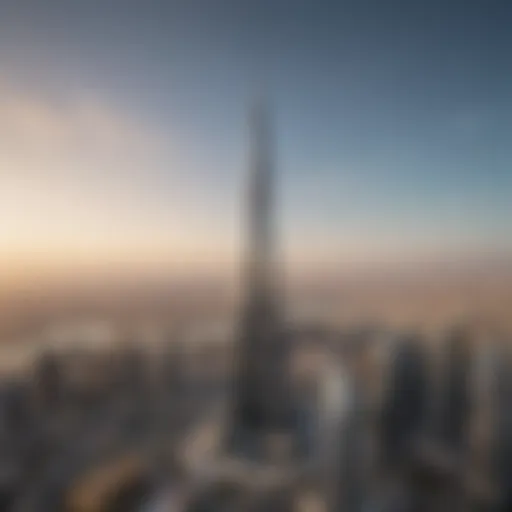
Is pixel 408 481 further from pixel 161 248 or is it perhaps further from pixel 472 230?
pixel 161 248

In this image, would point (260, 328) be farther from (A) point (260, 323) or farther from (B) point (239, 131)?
(B) point (239, 131)

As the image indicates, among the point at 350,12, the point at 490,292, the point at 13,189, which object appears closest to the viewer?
the point at 13,189

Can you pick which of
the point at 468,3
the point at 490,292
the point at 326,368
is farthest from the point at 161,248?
the point at 468,3

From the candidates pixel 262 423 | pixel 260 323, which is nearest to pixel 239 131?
pixel 260 323

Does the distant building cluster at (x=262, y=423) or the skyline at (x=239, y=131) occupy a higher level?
the skyline at (x=239, y=131)
